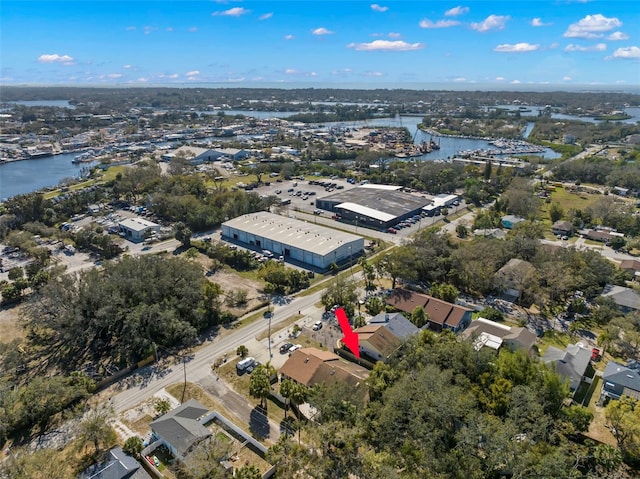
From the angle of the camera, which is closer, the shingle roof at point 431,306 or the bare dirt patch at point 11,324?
the bare dirt patch at point 11,324

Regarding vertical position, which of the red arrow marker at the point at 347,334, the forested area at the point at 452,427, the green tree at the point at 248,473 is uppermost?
the forested area at the point at 452,427

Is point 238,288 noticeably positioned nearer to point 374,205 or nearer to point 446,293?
point 446,293

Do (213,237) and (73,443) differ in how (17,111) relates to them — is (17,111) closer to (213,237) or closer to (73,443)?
(213,237)

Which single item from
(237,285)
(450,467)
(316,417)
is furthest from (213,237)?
(450,467)

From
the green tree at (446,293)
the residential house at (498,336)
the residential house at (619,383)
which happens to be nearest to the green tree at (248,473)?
the residential house at (498,336)

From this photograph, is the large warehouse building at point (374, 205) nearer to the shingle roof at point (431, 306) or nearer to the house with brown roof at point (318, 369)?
the shingle roof at point (431, 306)

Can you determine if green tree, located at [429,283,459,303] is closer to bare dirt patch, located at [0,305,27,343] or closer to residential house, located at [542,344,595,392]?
residential house, located at [542,344,595,392]
